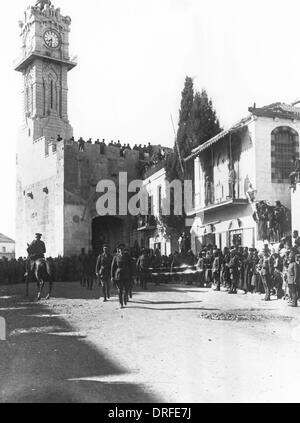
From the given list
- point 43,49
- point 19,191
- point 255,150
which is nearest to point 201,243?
point 255,150

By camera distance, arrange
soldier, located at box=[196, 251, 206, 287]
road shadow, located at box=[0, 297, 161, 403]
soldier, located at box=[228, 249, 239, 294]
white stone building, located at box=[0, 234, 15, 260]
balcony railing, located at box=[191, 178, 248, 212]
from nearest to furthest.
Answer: road shadow, located at box=[0, 297, 161, 403] < soldier, located at box=[228, 249, 239, 294] < soldier, located at box=[196, 251, 206, 287] < balcony railing, located at box=[191, 178, 248, 212] < white stone building, located at box=[0, 234, 15, 260]

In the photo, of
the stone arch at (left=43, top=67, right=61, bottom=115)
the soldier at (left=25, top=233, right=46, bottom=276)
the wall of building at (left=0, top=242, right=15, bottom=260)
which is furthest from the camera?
the wall of building at (left=0, top=242, right=15, bottom=260)

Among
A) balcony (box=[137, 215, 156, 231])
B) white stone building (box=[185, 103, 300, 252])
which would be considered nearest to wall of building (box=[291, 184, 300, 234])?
white stone building (box=[185, 103, 300, 252])

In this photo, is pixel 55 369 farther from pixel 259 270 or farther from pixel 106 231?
pixel 106 231

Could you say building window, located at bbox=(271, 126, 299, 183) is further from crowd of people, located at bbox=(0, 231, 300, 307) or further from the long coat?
the long coat

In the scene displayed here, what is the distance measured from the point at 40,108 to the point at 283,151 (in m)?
23.0

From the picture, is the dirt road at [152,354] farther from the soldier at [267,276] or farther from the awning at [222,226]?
the awning at [222,226]

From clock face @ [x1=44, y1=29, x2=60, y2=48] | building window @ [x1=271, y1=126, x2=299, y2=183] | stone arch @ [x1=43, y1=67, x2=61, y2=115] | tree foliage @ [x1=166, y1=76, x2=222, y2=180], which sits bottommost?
building window @ [x1=271, y1=126, x2=299, y2=183]

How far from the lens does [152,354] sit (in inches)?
295

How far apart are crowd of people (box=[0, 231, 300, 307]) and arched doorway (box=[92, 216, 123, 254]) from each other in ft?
33.7

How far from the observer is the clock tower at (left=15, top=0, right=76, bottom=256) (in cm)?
3569

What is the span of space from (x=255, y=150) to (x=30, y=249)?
995cm

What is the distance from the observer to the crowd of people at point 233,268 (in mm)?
14070

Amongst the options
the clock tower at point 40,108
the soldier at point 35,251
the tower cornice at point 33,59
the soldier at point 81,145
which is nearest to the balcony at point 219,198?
the soldier at point 35,251
